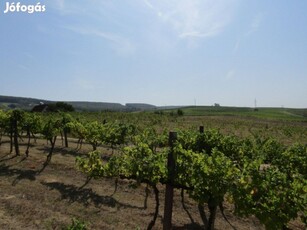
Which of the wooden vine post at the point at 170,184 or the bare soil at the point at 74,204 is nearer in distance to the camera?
the wooden vine post at the point at 170,184

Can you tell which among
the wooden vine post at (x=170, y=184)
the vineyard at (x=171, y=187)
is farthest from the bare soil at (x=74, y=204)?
Answer: the wooden vine post at (x=170, y=184)

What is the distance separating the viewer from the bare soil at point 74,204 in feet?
34.4

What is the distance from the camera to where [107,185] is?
1459cm

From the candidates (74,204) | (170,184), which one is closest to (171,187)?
(170,184)

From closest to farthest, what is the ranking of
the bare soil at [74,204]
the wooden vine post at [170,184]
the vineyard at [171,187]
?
the vineyard at [171,187], the wooden vine post at [170,184], the bare soil at [74,204]

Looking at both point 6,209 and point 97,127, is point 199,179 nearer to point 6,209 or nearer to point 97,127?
point 6,209

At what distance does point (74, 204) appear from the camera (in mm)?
12062

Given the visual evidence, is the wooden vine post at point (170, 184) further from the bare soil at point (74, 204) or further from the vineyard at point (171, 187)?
the bare soil at point (74, 204)

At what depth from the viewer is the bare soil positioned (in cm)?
1048

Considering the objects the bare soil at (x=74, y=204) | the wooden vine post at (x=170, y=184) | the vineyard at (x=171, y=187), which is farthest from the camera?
the bare soil at (x=74, y=204)

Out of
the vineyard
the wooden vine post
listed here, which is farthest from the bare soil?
the wooden vine post

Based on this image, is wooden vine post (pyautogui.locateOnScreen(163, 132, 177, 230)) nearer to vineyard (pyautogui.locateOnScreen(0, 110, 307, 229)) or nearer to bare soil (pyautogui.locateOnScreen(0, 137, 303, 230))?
vineyard (pyautogui.locateOnScreen(0, 110, 307, 229))

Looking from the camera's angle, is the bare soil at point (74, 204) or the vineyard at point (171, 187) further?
the bare soil at point (74, 204)

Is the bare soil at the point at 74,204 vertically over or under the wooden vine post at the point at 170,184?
under
